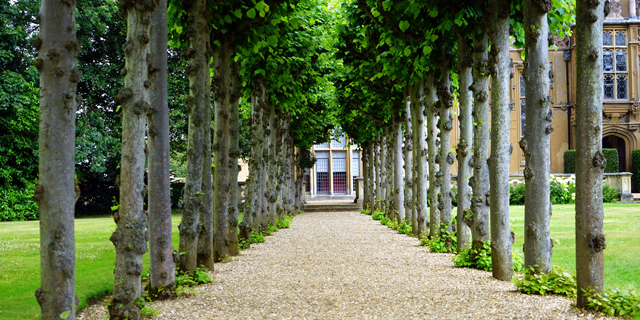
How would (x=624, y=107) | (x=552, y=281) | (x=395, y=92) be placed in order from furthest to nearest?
1. (x=624, y=107)
2. (x=395, y=92)
3. (x=552, y=281)

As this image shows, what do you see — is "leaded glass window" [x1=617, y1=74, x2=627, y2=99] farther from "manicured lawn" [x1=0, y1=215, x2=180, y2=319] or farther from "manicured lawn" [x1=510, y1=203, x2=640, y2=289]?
"manicured lawn" [x1=0, y1=215, x2=180, y2=319]

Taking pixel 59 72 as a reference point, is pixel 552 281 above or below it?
below

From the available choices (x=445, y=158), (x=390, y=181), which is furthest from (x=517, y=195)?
(x=445, y=158)

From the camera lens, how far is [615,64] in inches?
1455

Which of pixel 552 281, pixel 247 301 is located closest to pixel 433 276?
pixel 552 281

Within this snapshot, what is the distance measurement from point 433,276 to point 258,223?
310 inches

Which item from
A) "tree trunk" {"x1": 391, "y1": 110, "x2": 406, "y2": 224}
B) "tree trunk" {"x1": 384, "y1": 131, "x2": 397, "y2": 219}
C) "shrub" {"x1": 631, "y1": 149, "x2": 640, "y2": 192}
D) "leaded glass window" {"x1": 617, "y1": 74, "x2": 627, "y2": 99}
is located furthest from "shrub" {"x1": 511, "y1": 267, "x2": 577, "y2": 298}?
"leaded glass window" {"x1": 617, "y1": 74, "x2": 627, "y2": 99}

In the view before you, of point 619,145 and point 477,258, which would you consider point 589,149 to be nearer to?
point 477,258

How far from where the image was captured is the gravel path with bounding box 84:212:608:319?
601cm

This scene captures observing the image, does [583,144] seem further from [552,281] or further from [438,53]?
[438,53]

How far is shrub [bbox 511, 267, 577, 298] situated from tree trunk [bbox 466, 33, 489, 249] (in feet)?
7.31

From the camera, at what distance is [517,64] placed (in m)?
37.1

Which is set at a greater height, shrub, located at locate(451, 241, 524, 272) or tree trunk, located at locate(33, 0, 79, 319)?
tree trunk, located at locate(33, 0, 79, 319)

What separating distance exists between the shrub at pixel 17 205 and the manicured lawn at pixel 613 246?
71.9 ft
